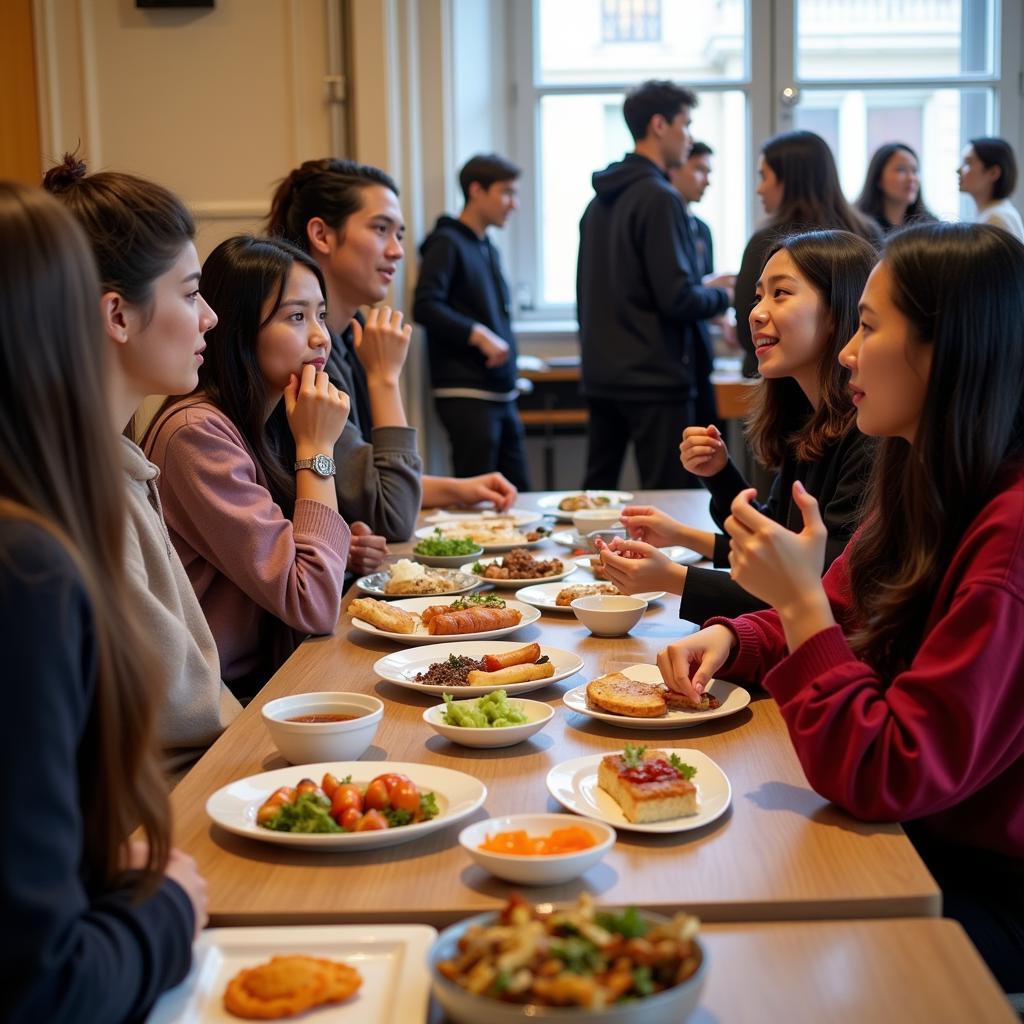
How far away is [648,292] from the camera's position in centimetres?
464

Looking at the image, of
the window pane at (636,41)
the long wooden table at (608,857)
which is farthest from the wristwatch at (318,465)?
the window pane at (636,41)

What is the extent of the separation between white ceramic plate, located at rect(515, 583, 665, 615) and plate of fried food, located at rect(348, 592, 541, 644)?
0.07m

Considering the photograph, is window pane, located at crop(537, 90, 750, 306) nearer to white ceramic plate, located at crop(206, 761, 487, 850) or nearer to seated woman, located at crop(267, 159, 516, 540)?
seated woman, located at crop(267, 159, 516, 540)

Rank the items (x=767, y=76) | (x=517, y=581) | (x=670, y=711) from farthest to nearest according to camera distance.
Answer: (x=767, y=76)
(x=517, y=581)
(x=670, y=711)

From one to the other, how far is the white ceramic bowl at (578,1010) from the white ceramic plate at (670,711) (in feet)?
2.06

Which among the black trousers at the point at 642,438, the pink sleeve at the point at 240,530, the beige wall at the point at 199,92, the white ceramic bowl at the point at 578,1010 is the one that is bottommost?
the black trousers at the point at 642,438

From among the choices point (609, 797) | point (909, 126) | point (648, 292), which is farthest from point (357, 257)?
point (909, 126)

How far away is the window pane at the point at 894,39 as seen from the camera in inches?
243

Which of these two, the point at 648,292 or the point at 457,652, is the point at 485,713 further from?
the point at 648,292

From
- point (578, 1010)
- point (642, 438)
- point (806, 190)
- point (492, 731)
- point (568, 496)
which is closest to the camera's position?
point (578, 1010)

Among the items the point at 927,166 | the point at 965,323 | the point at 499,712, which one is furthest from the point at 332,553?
the point at 927,166

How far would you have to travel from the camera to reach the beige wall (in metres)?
4.80

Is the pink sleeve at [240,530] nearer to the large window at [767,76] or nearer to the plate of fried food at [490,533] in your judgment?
the plate of fried food at [490,533]

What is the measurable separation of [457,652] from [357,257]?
4.72ft
